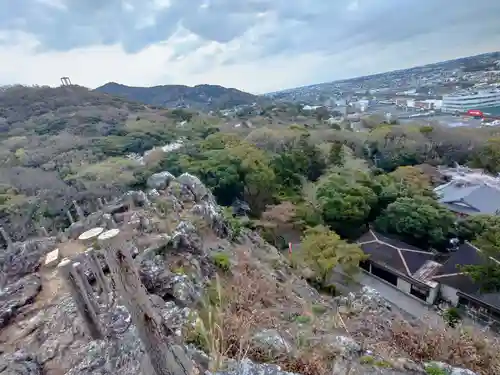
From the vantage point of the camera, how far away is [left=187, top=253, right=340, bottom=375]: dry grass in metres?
5.02

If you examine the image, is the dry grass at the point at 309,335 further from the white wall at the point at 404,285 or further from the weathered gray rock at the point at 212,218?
the white wall at the point at 404,285

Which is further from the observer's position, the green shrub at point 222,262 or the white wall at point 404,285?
the white wall at point 404,285

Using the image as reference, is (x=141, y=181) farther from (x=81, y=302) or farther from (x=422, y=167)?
(x=422, y=167)

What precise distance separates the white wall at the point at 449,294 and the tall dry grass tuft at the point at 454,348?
6.82 meters

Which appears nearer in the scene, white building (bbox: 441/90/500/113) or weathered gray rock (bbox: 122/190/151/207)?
weathered gray rock (bbox: 122/190/151/207)

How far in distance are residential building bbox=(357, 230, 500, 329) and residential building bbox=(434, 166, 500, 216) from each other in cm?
550

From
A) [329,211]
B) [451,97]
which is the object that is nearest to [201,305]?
[329,211]

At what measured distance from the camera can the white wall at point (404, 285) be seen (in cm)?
1350

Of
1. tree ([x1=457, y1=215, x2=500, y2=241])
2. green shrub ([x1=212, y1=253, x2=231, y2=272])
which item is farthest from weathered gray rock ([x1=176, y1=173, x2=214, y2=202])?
tree ([x1=457, y1=215, x2=500, y2=241])

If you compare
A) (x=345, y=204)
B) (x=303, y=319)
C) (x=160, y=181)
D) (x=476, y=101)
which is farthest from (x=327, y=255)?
(x=476, y=101)

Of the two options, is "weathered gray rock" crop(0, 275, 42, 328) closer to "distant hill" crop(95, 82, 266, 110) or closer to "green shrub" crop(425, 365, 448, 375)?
"green shrub" crop(425, 365, 448, 375)

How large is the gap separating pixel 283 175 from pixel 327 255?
34.3 ft

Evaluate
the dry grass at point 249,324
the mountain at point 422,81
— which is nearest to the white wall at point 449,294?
the dry grass at point 249,324

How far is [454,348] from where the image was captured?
5824 mm
